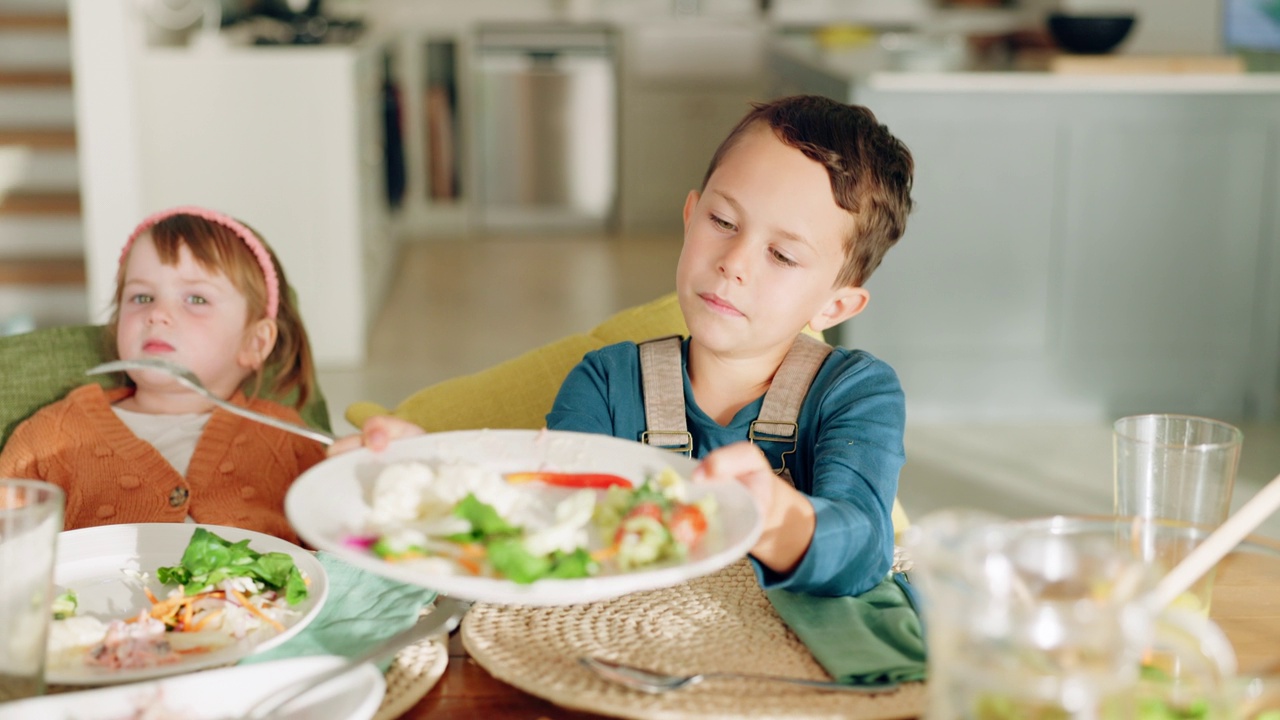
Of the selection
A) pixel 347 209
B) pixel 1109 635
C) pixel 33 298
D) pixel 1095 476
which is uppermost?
pixel 1109 635

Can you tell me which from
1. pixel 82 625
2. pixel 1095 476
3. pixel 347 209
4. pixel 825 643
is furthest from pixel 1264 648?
pixel 347 209

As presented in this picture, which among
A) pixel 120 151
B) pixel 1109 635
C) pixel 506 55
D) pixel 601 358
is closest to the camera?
pixel 1109 635

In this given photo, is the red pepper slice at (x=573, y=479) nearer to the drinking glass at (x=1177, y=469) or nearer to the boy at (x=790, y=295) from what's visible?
the boy at (x=790, y=295)

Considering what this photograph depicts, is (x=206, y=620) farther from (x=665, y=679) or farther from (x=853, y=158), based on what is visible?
(x=853, y=158)

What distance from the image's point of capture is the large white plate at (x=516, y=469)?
727mm

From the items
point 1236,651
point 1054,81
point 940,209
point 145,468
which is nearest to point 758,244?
point 1236,651

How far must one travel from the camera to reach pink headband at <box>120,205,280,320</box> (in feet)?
5.09

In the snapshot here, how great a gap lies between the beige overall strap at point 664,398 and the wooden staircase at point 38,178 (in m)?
3.40

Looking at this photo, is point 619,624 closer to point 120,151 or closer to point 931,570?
point 931,570

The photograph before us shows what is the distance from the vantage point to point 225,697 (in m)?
0.76

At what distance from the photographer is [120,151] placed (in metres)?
3.93

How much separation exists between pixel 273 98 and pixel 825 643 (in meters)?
3.58

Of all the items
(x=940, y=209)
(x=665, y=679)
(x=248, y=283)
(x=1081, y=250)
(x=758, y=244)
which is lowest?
(x=1081, y=250)

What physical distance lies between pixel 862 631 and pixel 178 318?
95 centimetres
